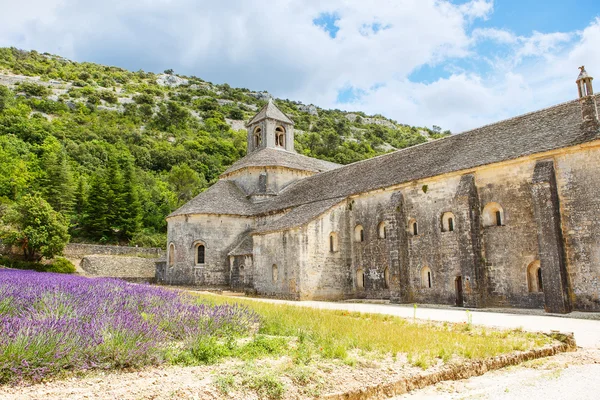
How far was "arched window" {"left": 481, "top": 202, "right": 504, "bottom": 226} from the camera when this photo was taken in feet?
64.6

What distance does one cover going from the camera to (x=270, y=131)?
4109 cm

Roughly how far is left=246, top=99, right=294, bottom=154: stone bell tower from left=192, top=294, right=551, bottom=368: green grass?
31141 millimetres

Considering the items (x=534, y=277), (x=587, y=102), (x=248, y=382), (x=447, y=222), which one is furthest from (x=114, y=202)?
(x=248, y=382)

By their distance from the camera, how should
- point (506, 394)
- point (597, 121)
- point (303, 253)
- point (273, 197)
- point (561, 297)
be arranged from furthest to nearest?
point (273, 197)
point (303, 253)
point (597, 121)
point (561, 297)
point (506, 394)

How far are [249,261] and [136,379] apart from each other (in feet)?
82.2

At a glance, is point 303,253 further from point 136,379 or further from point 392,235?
point 136,379

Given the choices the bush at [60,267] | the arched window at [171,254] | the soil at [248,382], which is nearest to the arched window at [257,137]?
the arched window at [171,254]

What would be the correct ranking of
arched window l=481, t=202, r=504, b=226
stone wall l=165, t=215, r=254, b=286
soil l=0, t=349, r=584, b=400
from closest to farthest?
soil l=0, t=349, r=584, b=400 → arched window l=481, t=202, r=504, b=226 → stone wall l=165, t=215, r=254, b=286

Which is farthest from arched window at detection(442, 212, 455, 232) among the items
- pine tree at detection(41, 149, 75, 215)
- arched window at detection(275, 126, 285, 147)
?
pine tree at detection(41, 149, 75, 215)

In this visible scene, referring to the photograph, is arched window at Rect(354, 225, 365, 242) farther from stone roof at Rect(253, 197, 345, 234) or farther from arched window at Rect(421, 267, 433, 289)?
arched window at Rect(421, 267, 433, 289)

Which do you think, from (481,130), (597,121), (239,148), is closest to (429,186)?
(481,130)

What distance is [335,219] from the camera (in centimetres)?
2608

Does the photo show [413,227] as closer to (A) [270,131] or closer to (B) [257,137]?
(A) [270,131]

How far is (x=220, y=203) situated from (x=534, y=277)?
23493mm
